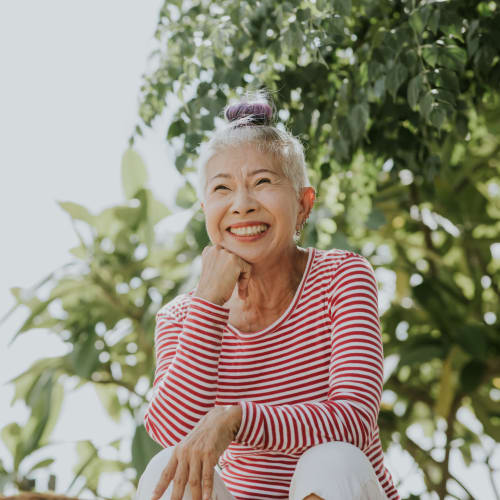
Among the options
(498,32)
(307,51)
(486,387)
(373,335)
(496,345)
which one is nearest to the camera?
(373,335)

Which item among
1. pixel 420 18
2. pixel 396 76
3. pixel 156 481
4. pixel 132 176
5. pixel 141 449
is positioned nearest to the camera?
pixel 156 481

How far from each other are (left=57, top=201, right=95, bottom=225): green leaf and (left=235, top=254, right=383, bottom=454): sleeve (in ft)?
5.62

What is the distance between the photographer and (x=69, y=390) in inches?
117

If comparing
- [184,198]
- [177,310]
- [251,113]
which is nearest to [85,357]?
[184,198]

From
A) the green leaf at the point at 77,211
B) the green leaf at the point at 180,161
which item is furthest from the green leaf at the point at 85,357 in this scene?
the green leaf at the point at 180,161

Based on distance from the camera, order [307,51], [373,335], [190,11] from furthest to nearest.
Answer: [190,11]
[307,51]
[373,335]

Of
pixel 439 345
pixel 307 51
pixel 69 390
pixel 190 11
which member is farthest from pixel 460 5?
pixel 69 390

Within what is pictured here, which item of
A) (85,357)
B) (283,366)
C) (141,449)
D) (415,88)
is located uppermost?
(415,88)

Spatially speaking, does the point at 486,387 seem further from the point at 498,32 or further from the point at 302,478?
the point at 302,478

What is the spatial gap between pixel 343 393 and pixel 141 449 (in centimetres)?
143

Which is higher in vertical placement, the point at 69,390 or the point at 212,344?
the point at 212,344

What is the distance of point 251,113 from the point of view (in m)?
1.53

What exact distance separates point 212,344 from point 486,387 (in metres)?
2.09

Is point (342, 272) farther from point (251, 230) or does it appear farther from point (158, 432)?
point (158, 432)
